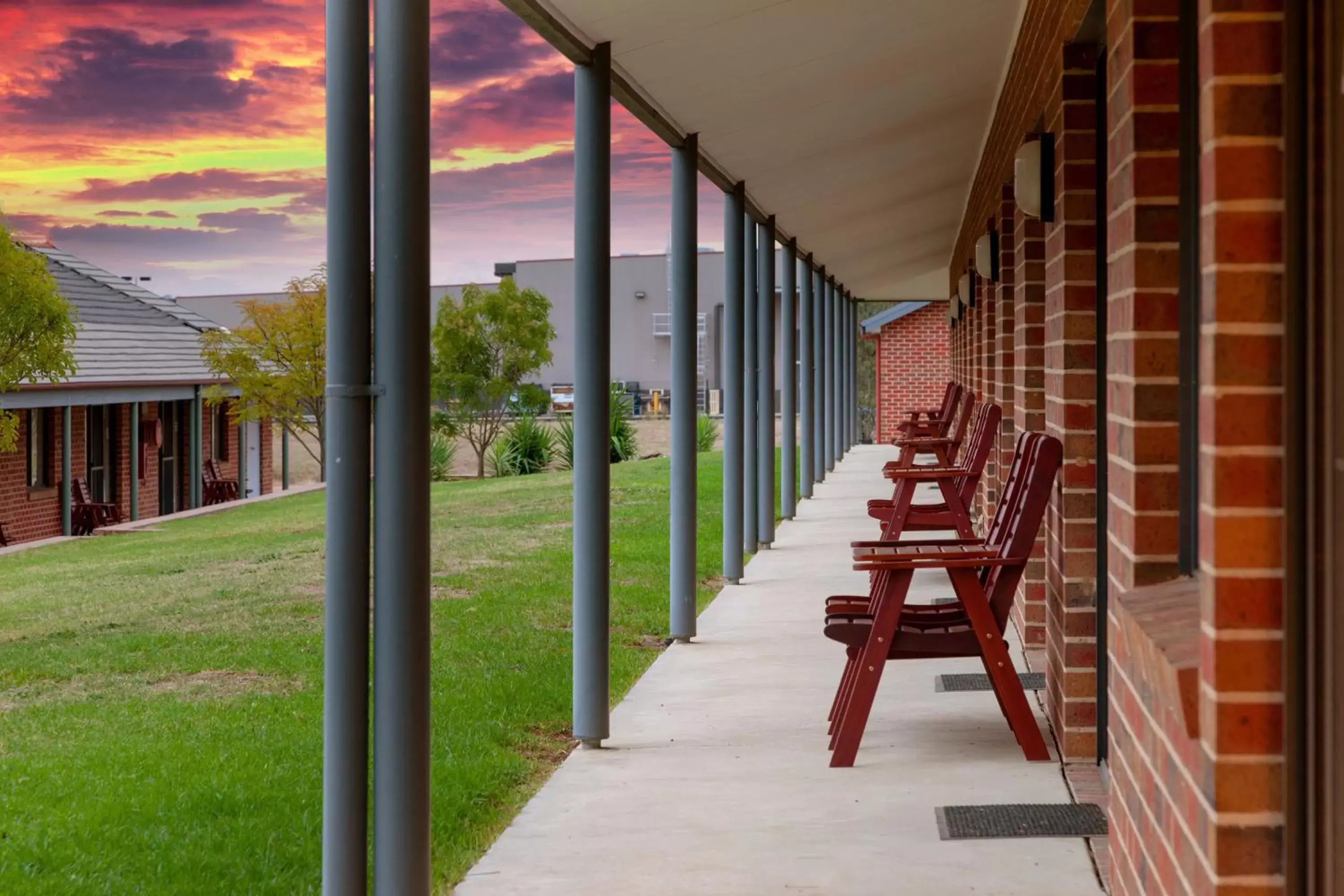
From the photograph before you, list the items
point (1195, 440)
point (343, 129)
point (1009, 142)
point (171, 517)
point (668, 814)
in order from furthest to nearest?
point (171, 517)
point (1009, 142)
point (668, 814)
point (343, 129)
point (1195, 440)

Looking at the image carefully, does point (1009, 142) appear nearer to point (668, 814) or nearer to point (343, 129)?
point (668, 814)

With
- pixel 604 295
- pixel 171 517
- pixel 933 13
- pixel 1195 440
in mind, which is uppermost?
pixel 933 13

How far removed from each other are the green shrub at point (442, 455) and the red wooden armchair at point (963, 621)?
57.9ft

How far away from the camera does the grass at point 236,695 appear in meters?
4.68

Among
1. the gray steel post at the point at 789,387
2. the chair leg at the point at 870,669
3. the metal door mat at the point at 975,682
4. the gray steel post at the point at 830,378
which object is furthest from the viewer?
the gray steel post at the point at 830,378

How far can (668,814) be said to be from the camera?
14.7 ft

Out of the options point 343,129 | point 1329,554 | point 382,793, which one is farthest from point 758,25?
point 1329,554

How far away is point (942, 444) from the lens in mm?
10594

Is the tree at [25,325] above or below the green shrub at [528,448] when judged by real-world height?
above

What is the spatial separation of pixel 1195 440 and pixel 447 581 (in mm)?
9557

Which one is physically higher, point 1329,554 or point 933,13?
point 933,13

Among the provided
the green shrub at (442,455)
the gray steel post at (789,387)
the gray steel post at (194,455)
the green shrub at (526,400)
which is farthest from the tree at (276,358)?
the gray steel post at (789,387)

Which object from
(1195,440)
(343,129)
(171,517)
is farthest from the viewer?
(171,517)

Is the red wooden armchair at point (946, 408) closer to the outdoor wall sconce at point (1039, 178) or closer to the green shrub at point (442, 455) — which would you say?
the green shrub at point (442, 455)
